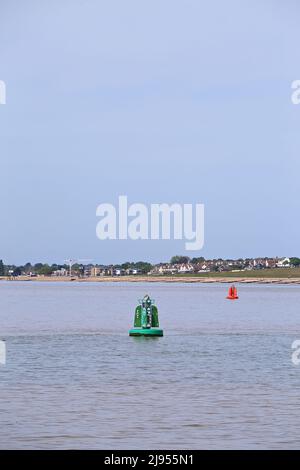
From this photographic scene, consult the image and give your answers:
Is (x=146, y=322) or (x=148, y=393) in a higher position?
(x=146, y=322)

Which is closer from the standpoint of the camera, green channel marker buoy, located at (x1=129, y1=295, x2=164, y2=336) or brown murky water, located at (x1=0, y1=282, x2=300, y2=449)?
brown murky water, located at (x1=0, y1=282, x2=300, y2=449)

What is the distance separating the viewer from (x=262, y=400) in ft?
120

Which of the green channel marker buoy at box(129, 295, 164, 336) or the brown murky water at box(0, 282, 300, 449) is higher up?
the green channel marker buoy at box(129, 295, 164, 336)

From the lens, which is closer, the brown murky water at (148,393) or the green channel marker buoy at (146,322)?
the brown murky water at (148,393)

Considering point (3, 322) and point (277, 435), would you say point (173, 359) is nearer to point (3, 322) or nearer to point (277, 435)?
point (277, 435)

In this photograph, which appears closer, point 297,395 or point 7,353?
point 297,395

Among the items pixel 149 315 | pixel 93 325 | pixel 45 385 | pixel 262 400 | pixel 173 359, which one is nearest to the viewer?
pixel 262 400

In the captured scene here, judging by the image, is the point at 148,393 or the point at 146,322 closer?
the point at 148,393

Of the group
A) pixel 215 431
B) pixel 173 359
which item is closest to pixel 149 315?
pixel 173 359

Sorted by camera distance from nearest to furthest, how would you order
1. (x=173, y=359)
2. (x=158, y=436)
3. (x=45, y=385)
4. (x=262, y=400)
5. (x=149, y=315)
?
(x=158, y=436) → (x=262, y=400) → (x=45, y=385) → (x=173, y=359) → (x=149, y=315)

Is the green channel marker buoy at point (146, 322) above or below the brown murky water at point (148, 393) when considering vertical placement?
above

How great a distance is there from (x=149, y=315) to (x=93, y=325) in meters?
25.9
